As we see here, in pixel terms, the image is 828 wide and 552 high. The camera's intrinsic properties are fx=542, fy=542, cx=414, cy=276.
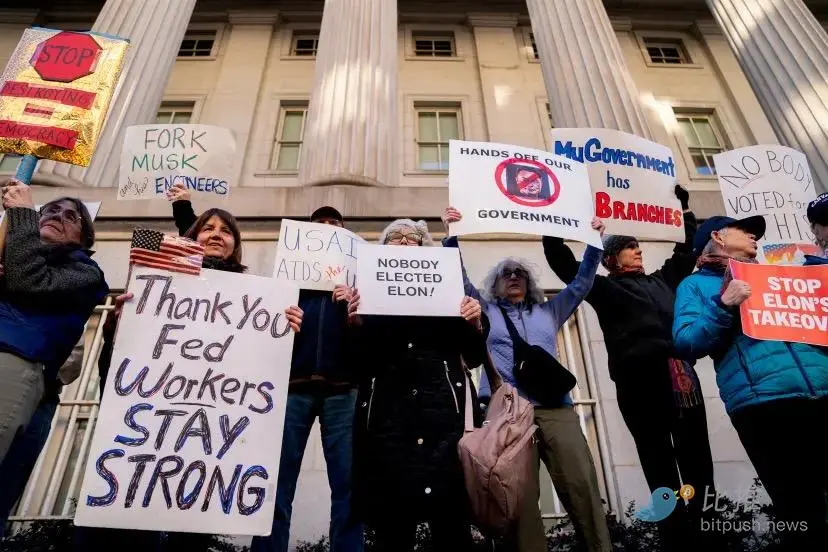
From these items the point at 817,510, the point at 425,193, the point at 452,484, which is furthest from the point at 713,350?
the point at 425,193

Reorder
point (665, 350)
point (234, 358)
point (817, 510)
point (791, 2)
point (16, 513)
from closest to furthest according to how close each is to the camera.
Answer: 1. point (817, 510)
2. point (234, 358)
3. point (665, 350)
4. point (16, 513)
5. point (791, 2)

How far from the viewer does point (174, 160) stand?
457 cm

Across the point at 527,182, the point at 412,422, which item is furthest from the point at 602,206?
the point at 412,422

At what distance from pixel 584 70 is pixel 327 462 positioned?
779 centimetres

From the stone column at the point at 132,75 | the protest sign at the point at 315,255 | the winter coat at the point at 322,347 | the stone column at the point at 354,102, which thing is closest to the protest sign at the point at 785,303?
the winter coat at the point at 322,347

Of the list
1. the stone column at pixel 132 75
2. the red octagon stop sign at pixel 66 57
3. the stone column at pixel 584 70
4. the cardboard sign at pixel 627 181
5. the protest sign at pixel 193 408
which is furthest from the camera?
the stone column at pixel 584 70

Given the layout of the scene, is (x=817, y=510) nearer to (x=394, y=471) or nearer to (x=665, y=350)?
(x=665, y=350)

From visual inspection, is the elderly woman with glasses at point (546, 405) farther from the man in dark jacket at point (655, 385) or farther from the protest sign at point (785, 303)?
the protest sign at point (785, 303)

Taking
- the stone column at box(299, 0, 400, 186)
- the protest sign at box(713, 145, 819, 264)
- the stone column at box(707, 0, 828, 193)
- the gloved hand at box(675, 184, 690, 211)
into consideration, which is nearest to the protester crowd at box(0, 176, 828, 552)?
the gloved hand at box(675, 184, 690, 211)

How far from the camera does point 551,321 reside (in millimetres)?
3537

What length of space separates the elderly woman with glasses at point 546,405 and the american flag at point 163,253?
1.58 metres

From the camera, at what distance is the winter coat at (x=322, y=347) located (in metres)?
2.98

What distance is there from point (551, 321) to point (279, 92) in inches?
417

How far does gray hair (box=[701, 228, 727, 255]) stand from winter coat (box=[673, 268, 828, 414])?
0.53 ft
